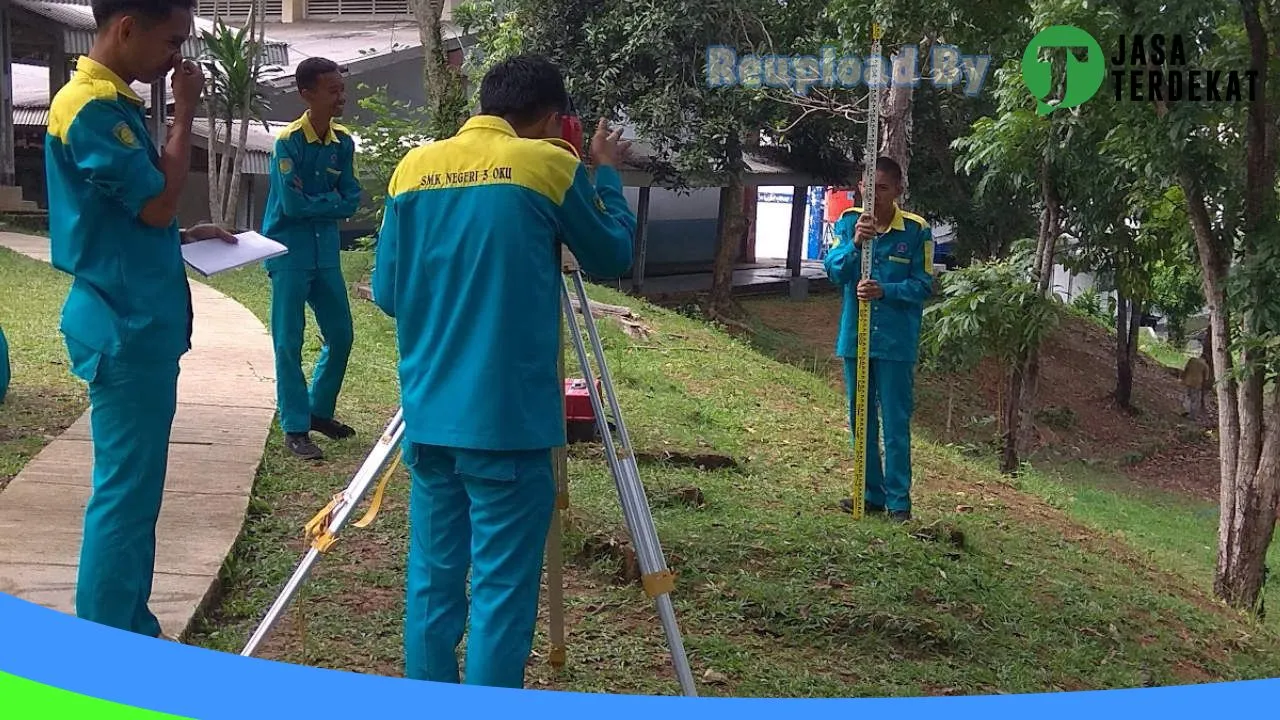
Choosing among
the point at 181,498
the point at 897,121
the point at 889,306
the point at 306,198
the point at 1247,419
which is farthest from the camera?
the point at 897,121

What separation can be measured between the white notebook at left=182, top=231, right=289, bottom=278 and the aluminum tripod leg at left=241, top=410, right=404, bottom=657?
70cm

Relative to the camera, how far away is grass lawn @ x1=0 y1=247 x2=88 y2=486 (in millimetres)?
5758

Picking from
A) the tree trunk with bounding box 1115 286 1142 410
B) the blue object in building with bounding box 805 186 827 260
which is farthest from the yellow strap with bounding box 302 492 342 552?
the blue object in building with bounding box 805 186 827 260

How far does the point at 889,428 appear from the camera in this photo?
5.82 m

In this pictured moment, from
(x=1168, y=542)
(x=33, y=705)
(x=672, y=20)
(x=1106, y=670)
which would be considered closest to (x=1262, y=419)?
(x=1168, y=542)

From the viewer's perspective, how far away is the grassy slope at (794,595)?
3.97 meters

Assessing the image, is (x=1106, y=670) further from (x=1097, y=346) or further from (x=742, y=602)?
(x=1097, y=346)

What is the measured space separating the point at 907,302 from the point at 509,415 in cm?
320

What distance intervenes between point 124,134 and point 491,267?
3.09 ft

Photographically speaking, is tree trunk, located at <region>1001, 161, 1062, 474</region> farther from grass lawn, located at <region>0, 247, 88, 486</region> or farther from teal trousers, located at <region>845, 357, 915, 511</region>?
grass lawn, located at <region>0, 247, 88, 486</region>

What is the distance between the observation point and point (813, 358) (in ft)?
51.1

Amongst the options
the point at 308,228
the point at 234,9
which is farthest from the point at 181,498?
the point at 234,9

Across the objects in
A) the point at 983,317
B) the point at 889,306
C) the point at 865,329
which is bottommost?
the point at 983,317

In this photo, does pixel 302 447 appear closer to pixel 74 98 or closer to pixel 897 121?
pixel 74 98
